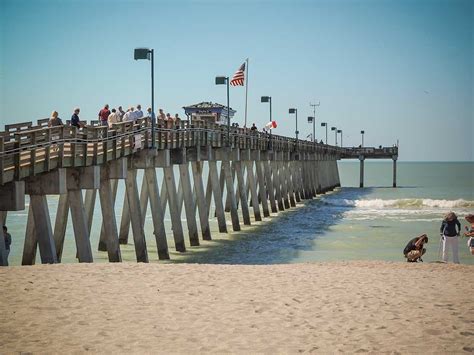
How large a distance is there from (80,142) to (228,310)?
8.35 metres

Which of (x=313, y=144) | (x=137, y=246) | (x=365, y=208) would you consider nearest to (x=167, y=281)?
(x=137, y=246)

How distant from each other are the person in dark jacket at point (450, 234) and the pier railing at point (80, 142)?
8.95 m

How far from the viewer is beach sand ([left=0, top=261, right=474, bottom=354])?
29.8 ft

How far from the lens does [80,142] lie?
57.8ft

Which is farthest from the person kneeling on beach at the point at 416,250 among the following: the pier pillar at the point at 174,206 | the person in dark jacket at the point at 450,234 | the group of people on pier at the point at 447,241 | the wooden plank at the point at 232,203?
the wooden plank at the point at 232,203

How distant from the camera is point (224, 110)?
1607 inches

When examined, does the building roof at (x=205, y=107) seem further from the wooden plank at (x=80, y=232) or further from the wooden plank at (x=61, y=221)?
the wooden plank at (x=80, y=232)

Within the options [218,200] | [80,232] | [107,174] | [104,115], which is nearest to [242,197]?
[218,200]

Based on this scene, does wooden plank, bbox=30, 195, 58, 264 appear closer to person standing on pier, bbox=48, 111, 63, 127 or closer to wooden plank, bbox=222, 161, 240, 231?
person standing on pier, bbox=48, 111, 63, 127

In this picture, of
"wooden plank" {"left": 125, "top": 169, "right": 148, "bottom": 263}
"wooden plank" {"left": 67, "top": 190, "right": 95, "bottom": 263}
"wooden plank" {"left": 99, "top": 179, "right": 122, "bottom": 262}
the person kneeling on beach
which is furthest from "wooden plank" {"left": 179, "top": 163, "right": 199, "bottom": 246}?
the person kneeling on beach

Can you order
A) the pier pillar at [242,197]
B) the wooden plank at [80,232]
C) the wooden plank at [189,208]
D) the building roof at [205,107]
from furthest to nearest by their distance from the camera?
the building roof at [205,107] < the pier pillar at [242,197] < the wooden plank at [189,208] < the wooden plank at [80,232]

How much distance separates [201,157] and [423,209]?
87.7 ft

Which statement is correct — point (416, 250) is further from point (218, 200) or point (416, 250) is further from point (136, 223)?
point (218, 200)

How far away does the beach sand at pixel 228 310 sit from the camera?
907 centimetres
